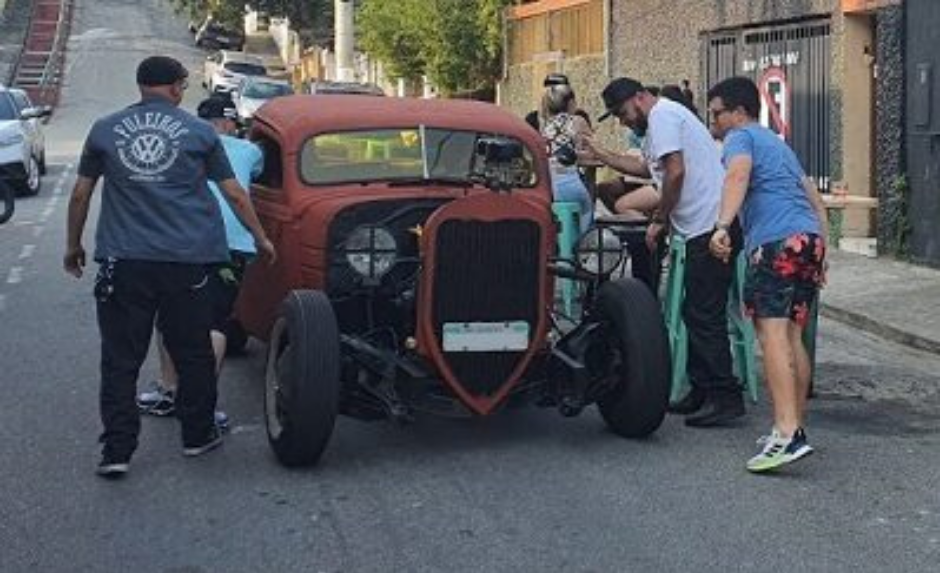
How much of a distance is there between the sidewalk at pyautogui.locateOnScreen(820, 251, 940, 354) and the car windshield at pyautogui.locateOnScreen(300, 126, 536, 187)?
4.08m

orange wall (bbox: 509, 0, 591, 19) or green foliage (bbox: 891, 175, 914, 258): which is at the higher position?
orange wall (bbox: 509, 0, 591, 19)

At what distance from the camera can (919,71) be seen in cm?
1373

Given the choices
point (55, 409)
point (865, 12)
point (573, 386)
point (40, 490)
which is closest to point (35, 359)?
point (55, 409)

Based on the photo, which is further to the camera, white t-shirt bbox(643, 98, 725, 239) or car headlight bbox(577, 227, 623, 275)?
car headlight bbox(577, 227, 623, 275)

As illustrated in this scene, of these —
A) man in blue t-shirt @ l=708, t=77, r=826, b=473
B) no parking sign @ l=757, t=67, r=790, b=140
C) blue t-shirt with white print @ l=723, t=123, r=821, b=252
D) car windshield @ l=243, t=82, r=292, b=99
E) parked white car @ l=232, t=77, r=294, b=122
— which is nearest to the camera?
man in blue t-shirt @ l=708, t=77, r=826, b=473

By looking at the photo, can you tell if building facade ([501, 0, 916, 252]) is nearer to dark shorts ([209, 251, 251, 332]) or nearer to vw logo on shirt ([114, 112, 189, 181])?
dark shorts ([209, 251, 251, 332])

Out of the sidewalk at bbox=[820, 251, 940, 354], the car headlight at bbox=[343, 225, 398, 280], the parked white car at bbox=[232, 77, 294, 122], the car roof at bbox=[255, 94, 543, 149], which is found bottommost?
the sidewalk at bbox=[820, 251, 940, 354]

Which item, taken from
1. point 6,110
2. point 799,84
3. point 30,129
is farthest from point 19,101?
point 799,84

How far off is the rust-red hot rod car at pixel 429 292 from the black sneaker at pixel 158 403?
2.26 ft

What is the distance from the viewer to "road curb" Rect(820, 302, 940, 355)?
10.3 metres

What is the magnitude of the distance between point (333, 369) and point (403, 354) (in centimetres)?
47

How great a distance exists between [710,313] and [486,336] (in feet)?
4.59

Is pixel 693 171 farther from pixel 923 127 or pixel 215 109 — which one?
pixel 923 127

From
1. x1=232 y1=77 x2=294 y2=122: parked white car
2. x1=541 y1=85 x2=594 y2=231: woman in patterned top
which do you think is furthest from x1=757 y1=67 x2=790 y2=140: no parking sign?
x1=232 y1=77 x2=294 y2=122: parked white car
